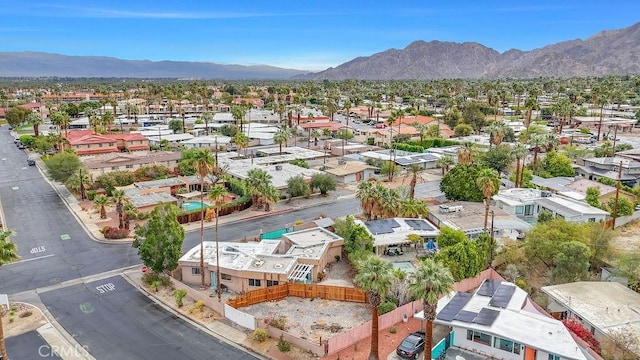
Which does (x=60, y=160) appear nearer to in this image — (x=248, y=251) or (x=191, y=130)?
(x=248, y=251)

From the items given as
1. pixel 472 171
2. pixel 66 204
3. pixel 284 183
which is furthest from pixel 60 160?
pixel 472 171

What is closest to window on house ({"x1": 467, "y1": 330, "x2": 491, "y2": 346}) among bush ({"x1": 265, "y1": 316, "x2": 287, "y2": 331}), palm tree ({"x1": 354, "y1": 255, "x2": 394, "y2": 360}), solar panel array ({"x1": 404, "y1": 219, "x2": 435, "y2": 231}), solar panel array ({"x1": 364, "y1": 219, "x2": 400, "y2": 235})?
palm tree ({"x1": 354, "y1": 255, "x2": 394, "y2": 360})

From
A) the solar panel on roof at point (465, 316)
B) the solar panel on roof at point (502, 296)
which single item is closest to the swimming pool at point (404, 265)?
the solar panel on roof at point (502, 296)

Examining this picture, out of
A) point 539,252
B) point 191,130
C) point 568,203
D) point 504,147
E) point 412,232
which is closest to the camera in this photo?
point 539,252

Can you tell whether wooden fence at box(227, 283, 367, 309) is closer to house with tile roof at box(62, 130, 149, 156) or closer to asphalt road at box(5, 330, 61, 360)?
asphalt road at box(5, 330, 61, 360)

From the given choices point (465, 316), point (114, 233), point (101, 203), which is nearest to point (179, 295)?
point (114, 233)

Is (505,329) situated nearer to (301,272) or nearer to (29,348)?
(301,272)

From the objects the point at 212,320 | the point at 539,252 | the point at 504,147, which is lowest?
the point at 212,320
